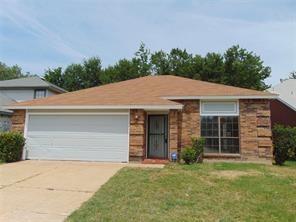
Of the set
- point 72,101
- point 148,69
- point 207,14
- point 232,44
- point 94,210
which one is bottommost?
point 94,210

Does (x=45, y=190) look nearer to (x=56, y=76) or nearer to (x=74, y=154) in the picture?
(x=74, y=154)

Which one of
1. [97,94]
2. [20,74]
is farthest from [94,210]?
[20,74]

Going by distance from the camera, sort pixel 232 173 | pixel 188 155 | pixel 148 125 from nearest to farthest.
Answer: pixel 232 173
pixel 188 155
pixel 148 125

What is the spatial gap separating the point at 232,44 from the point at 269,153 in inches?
829

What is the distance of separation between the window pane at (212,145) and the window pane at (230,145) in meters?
0.27

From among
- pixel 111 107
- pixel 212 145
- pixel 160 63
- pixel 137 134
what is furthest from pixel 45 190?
pixel 160 63

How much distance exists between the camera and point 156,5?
962 centimetres

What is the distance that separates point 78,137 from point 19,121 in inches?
121

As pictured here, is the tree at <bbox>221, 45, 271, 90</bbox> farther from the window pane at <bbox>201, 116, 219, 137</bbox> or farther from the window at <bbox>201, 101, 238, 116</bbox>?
the window pane at <bbox>201, 116, 219, 137</bbox>

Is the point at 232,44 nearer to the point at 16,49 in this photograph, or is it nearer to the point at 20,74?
the point at 16,49

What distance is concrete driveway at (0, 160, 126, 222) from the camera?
17.5 ft

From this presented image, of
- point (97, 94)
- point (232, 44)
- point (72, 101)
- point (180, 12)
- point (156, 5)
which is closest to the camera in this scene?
point (156, 5)

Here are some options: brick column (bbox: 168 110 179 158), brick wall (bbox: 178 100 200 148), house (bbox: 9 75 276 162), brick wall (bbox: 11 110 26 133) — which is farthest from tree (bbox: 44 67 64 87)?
brick column (bbox: 168 110 179 158)

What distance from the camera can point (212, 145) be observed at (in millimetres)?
13023
